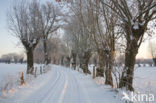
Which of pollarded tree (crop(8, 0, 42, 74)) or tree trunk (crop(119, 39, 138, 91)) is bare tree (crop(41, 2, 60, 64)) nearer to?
pollarded tree (crop(8, 0, 42, 74))

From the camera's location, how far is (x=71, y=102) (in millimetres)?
4348

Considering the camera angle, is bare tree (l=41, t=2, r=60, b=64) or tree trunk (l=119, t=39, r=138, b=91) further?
bare tree (l=41, t=2, r=60, b=64)

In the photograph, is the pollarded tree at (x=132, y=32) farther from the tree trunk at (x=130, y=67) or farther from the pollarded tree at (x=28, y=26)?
the pollarded tree at (x=28, y=26)

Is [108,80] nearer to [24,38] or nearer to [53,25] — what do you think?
[24,38]

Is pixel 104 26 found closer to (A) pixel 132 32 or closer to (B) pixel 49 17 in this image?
(A) pixel 132 32

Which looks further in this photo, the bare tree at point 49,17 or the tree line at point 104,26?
the bare tree at point 49,17

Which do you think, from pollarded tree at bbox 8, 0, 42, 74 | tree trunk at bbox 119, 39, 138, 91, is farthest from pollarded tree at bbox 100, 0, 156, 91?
pollarded tree at bbox 8, 0, 42, 74

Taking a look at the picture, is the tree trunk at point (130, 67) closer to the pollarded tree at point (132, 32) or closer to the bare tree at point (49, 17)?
the pollarded tree at point (132, 32)

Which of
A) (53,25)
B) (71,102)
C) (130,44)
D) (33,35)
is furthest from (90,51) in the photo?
(71,102)

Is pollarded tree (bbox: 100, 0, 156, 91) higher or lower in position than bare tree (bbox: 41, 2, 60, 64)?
lower

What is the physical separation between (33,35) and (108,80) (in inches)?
346

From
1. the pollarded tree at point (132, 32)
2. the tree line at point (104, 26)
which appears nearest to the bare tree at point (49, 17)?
the tree line at point (104, 26)

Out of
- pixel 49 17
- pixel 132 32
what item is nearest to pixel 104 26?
pixel 132 32

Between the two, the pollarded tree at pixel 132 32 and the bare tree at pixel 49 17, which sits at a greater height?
the bare tree at pixel 49 17
